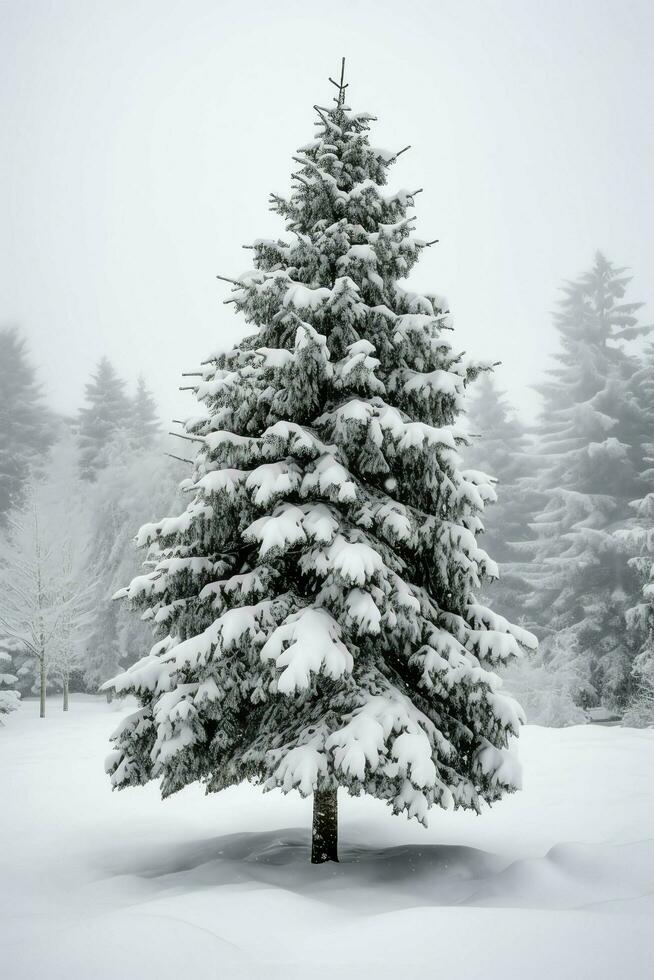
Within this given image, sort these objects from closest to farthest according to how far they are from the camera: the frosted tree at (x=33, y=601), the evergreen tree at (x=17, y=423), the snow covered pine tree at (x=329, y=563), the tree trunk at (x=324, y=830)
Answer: the snow covered pine tree at (x=329, y=563), the tree trunk at (x=324, y=830), the frosted tree at (x=33, y=601), the evergreen tree at (x=17, y=423)

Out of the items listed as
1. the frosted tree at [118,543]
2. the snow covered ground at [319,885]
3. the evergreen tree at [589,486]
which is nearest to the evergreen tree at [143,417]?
the frosted tree at [118,543]

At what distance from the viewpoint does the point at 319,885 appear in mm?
5773

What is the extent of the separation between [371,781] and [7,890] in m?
3.87

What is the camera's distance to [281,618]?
19.6 feet

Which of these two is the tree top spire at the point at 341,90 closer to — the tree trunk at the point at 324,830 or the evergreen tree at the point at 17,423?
the tree trunk at the point at 324,830

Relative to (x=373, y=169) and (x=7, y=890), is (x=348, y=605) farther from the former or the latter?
(x=373, y=169)

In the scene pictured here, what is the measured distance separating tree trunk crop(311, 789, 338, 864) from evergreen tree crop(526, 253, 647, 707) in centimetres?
1525

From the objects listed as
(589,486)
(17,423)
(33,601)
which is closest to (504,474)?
(589,486)

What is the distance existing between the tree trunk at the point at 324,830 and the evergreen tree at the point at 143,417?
33676mm

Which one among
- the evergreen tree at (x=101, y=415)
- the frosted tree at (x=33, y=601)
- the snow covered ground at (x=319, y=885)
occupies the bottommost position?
the snow covered ground at (x=319, y=885)

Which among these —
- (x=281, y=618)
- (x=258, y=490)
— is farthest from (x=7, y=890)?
(x=258, y=490)

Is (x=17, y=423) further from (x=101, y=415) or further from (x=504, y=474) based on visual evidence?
(x=504, y=474)

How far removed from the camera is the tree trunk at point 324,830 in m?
6.55

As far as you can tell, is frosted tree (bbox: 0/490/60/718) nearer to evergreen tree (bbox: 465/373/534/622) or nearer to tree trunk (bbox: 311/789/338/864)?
tree trunk (bbox: 311/789/338/864)
